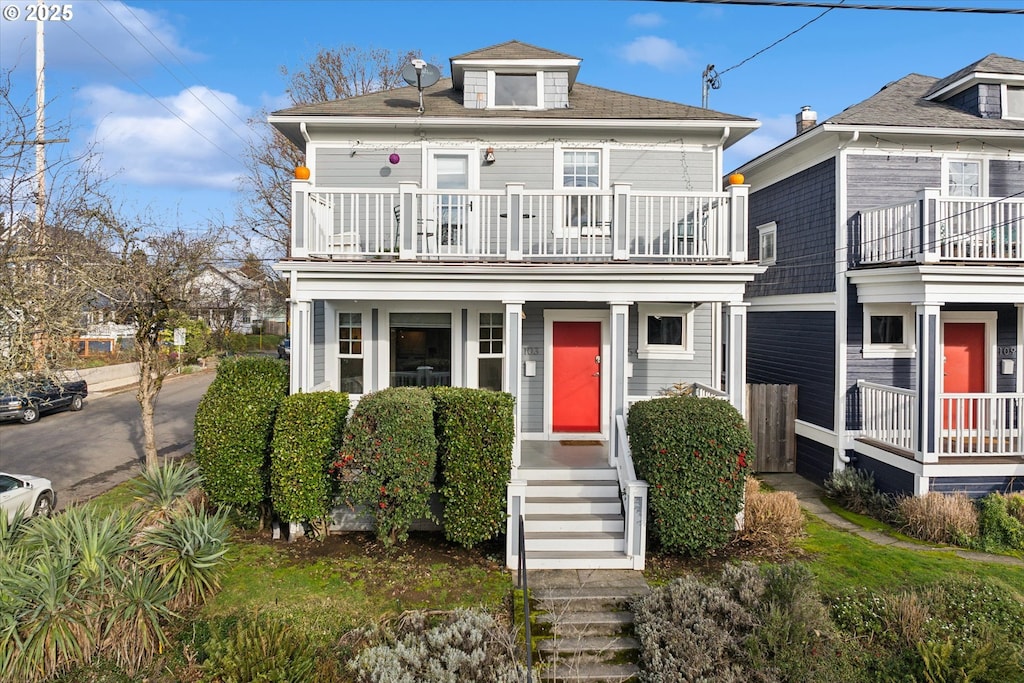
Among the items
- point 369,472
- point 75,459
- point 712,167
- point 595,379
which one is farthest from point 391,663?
point 75,459

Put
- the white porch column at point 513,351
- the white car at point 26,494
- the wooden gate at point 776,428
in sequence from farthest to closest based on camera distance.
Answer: the wooden gate at point 776,428
the white car at point 26,494
the white porch column at point 513,351

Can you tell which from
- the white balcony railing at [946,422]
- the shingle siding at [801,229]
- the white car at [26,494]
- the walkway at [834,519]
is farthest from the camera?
the shingle siding at [801,229]

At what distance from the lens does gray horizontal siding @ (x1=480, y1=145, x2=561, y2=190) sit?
10609 mm

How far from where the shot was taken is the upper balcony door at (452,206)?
8.84 m

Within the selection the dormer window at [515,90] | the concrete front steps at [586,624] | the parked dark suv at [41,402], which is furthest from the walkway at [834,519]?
the parked dark suv at [41,402]

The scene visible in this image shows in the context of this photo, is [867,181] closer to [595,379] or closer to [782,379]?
[782,379]

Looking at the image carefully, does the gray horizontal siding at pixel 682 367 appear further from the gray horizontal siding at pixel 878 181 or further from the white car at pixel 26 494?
the white car at pixel 26 494

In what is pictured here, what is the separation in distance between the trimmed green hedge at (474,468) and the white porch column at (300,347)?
271cm

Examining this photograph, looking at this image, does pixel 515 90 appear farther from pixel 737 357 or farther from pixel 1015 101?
pixel 1015 101

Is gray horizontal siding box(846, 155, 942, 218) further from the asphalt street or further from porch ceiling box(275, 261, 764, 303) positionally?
the asphalt street

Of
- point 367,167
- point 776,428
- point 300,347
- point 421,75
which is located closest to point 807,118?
point 776,428

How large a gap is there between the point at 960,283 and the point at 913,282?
2.18ft

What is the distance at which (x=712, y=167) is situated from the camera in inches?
415

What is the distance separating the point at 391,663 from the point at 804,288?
35.7 feet
